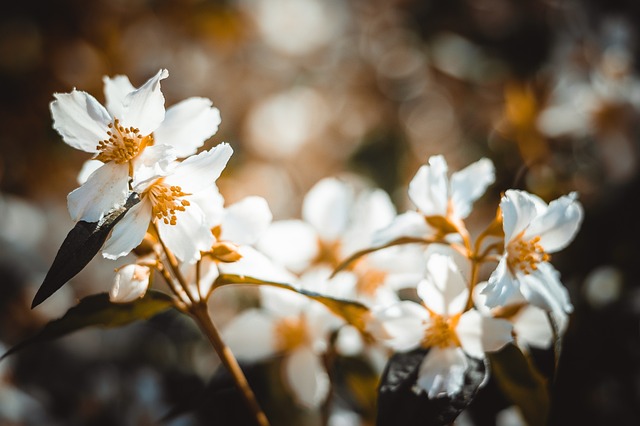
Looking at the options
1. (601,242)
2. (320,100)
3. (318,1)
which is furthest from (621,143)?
(318,1)

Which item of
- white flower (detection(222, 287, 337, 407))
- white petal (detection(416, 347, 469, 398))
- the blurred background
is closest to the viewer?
white petal (detection(416, 347, 469, 398))

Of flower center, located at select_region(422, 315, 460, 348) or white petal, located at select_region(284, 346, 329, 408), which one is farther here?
white petal, located at select_region(284, 346, 329, 408)

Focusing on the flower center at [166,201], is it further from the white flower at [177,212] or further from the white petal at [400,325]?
the white petal at [400,325]

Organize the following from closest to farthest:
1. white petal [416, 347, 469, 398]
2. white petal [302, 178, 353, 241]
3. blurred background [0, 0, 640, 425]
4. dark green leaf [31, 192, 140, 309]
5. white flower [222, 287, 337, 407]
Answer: dark green leaf [31, 192, 140, 309] < white petal [416, 347, 469, 398] < white flower [222, 287, 337, 407] < white petal [302, 178, 353, 241] < blurred background [0, 0, 640, 425]

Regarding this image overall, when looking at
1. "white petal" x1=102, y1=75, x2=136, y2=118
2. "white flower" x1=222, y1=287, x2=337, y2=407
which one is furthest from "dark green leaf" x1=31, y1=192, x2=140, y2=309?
"white flower" x1=222, y1=287, x2=337, y2=407

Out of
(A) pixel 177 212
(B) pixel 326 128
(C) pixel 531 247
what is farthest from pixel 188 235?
(B) pixel 326 128

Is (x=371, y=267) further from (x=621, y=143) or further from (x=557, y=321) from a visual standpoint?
(x=621, y=143)

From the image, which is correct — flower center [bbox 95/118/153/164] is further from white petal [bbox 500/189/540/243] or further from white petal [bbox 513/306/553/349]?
white petal [bbox 513/306/553/349]

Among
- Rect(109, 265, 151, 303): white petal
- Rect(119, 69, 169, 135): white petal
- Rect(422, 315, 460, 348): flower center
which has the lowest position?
Rect(422, 315, 460, 348): flower center
